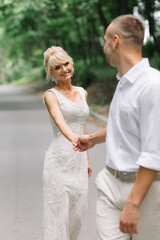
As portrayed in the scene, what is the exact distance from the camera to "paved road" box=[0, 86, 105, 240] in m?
5.11

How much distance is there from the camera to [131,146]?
2377mm

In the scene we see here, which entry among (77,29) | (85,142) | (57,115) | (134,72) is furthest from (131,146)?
(77,29)

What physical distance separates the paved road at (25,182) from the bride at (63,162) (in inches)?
35.3

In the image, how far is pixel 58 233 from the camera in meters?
3.93

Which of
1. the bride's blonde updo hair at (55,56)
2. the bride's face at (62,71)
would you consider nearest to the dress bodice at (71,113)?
the bride's face at (62,71)

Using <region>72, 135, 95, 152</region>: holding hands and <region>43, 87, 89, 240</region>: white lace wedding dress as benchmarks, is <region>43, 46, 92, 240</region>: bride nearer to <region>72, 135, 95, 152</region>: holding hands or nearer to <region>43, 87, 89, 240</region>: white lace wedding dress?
<region>43, 87, 89, 240</region>: white lace wedding dress

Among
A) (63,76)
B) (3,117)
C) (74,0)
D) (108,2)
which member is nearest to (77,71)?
(108,2)

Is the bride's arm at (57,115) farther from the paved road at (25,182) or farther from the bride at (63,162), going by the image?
the paved road at (25,182)

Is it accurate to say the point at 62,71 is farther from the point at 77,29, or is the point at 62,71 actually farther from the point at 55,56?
the point at 77,29

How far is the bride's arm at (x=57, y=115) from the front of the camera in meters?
3.79

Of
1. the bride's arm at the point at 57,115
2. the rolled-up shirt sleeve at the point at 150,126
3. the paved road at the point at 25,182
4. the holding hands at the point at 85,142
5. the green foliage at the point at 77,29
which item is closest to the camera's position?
A: the rolled-up shirt sleeve at the point at 150,126

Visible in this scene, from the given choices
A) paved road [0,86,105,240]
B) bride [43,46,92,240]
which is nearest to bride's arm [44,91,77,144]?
bride [43,46,92,240]

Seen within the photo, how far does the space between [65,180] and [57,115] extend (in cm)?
58

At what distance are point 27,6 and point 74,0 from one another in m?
2.08
